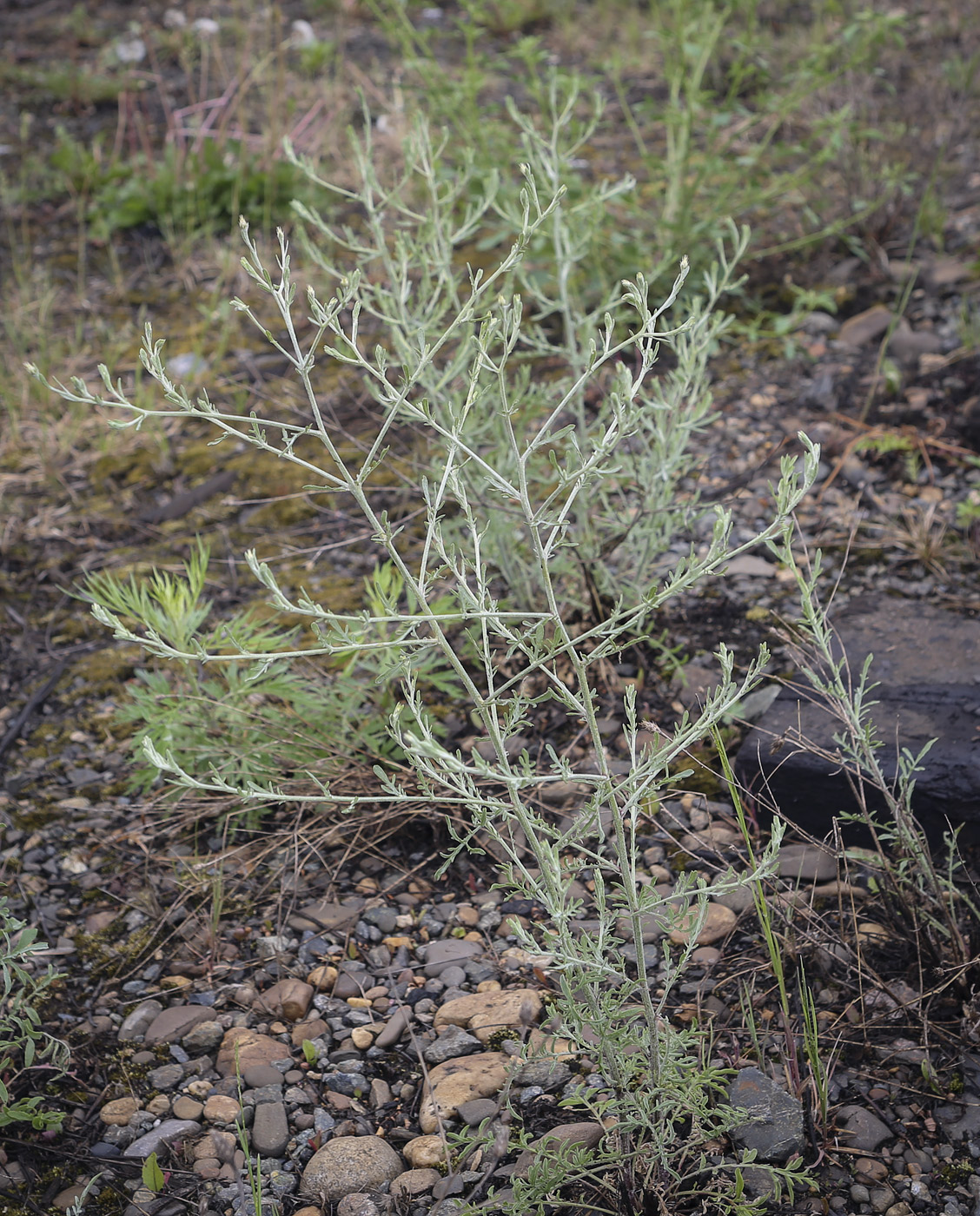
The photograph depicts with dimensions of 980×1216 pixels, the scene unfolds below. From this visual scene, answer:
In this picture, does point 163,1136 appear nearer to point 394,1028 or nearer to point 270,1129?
point 270,1129

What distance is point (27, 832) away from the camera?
233 centimetres

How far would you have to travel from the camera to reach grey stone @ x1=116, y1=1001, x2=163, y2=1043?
6.15ft

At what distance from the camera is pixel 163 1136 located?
1683mm

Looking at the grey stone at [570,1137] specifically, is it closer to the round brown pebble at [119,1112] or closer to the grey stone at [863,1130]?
the grey stone at [863,1130]

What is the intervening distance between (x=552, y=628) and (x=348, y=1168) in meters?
1.23

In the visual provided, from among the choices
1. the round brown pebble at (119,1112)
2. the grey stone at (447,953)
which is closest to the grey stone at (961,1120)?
the grey stone at (447,953)

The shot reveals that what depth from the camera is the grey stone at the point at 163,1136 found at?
166cm

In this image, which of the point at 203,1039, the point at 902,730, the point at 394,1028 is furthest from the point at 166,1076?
the point at 902,730

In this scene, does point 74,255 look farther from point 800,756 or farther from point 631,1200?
point 631,1200

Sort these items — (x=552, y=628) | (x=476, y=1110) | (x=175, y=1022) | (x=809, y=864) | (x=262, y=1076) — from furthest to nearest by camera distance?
1. (x=552, y=628)
2. (x=809, y=864)
3. (x=175, y=1022)
4. (x=262, y=1076)
5. (x=476, y=1110)

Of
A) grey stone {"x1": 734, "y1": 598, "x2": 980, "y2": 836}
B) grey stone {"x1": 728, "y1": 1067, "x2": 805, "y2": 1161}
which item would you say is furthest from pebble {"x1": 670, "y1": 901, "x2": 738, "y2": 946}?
grey stone {"x1": 728, "y1": 1067, "x2": 805, "y2": 1161}

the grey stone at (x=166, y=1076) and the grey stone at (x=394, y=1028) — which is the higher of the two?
the grey stone at (x=394, y=1028)

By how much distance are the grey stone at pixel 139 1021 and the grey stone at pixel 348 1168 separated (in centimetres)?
46

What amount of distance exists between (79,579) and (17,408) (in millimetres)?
1083
